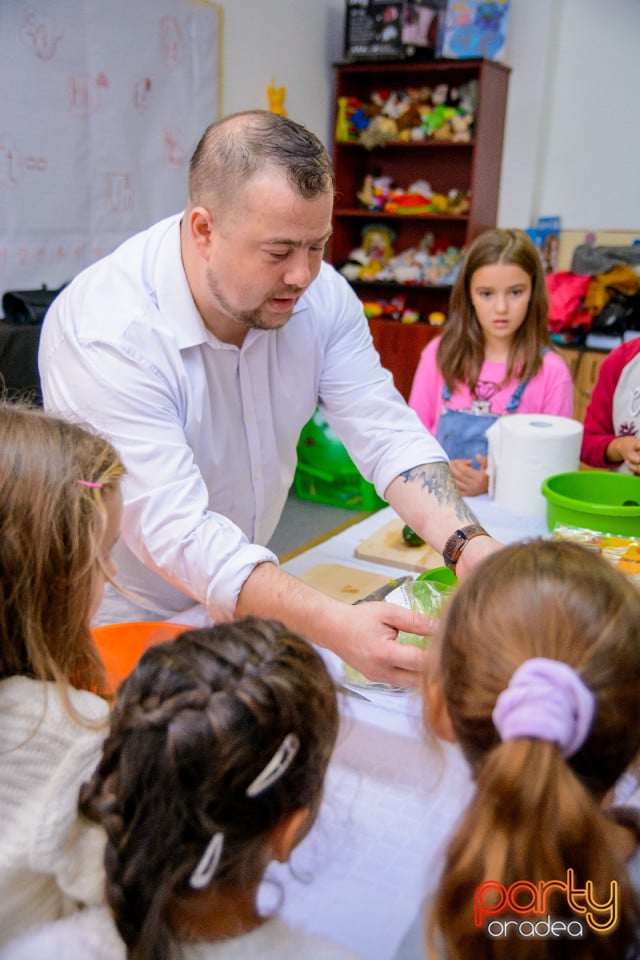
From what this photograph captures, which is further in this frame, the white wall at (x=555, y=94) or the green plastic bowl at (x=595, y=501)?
the white wall at (x=555, y=94)

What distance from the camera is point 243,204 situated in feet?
4.31

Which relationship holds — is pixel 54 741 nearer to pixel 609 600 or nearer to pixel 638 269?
pixel 609 600

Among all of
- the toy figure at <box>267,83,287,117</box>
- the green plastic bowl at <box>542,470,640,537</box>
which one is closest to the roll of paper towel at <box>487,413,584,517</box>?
the green plastic bowl at <box>542,470,640,537</box>

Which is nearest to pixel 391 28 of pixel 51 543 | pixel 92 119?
pixel 92 119

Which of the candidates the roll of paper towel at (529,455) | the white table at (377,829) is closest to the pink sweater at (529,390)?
the roll of paper towel at (529,455)

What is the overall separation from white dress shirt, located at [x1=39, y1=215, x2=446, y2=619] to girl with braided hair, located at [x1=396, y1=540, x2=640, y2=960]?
1.78 ft

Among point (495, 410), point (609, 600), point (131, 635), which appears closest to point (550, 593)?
point (609, 600)

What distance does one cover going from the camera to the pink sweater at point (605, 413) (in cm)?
230

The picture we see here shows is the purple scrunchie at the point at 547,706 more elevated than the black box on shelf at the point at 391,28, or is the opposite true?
the black box on shelf at the point at 391,28

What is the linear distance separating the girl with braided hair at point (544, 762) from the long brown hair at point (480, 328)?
1.80m

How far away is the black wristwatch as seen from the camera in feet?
4.58

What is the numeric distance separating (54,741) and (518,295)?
2.03 m

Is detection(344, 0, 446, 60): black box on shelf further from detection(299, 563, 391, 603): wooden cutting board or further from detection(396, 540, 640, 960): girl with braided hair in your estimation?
detection(396, 540, 640, 960): girl with braided hair

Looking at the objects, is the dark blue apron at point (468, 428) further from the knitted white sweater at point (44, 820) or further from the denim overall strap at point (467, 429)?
the knitted white sweater at point (44, 820)
